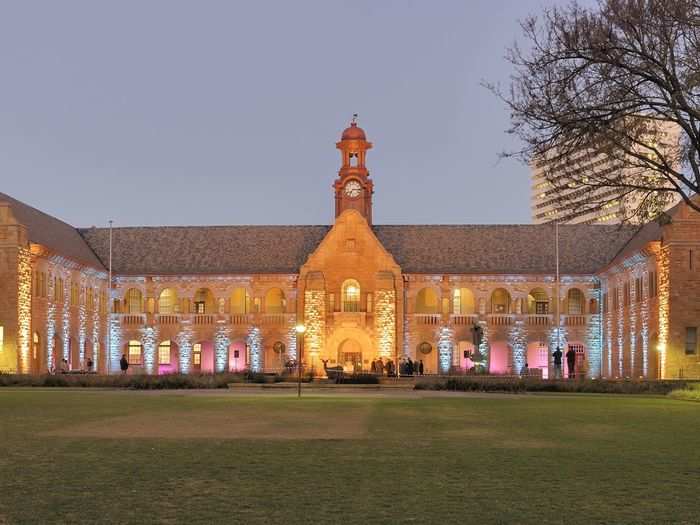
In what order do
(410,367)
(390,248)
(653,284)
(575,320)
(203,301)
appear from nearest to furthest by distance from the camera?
(653,284) → (410,367) → (575,320) → (390,248) → (203,301)

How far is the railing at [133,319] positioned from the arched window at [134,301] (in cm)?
157

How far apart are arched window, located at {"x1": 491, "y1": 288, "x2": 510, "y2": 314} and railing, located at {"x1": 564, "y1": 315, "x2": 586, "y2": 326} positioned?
4.18m

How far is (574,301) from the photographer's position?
71.2 meters

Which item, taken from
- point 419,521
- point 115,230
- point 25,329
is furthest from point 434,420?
point 115,230

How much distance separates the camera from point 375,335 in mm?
68125

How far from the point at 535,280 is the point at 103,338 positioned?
29328 mm

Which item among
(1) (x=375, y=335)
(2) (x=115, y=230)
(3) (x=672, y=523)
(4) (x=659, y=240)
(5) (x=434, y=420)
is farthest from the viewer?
(2) (x=115, y=230)

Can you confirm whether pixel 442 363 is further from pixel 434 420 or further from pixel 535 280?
pixel 434 420

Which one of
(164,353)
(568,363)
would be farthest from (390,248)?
(164,353)

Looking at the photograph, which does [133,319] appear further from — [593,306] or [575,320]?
[593,306]

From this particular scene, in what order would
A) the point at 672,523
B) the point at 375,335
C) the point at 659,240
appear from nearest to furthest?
1. the point at 672,523
2. the point at 659,240
3. the point at 375,335

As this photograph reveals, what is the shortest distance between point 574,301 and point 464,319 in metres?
8.04

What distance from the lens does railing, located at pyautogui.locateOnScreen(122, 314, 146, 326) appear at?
71312 mm

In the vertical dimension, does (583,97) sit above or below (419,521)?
above
